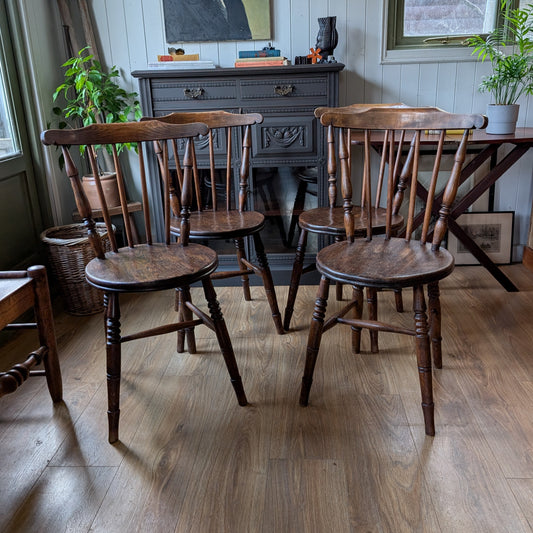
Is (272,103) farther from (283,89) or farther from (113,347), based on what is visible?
(113,347)

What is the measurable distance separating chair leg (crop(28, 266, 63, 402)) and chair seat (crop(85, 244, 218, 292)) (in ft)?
0.62

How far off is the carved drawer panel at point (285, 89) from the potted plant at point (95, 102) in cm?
61

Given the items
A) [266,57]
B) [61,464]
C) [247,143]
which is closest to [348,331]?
[247,143]

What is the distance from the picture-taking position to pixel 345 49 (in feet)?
10.1

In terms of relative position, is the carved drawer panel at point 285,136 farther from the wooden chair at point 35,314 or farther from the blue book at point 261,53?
the wooden chair at point 35,314

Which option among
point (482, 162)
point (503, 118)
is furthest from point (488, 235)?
point (503, 118)

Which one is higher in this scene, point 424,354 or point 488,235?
point 424,354

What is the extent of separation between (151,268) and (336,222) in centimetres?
83

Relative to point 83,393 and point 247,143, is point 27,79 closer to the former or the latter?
point 247,143

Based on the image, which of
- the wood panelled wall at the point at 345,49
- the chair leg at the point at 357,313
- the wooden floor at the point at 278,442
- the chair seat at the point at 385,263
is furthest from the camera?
the wood panelled wall at the point at 345,49

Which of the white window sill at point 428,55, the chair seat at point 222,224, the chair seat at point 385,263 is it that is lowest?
the chair seat at point 222,224

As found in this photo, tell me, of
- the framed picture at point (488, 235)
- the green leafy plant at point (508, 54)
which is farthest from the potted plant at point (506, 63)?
the framed picture at point (488, 235)

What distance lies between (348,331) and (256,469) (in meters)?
0.99

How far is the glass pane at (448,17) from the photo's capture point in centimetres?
304
